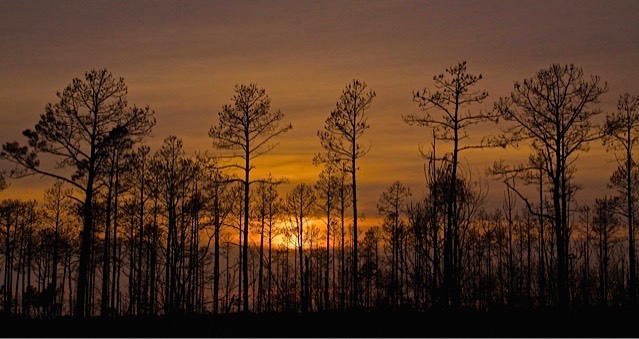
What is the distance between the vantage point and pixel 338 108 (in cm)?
2967

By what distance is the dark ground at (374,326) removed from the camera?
16.5 m

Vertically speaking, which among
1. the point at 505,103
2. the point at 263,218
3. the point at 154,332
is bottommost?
the point at 154,332

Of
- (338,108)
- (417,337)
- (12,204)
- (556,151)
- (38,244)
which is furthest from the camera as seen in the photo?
(38,244)

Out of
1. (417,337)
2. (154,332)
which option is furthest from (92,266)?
(417,337)

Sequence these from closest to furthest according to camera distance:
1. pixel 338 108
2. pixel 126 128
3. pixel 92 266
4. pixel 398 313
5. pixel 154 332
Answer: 1. pixel 154 332
2. pixel 398 313
3. pixel 126 128
4. pixel 338 108
5. pixel 92 266

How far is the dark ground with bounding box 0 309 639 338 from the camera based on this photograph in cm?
1648

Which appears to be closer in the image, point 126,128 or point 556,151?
point 556,151

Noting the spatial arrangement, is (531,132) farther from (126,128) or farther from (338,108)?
(126,128)

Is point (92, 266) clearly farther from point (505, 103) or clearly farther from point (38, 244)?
point (505, 103)

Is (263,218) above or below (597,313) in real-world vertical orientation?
above

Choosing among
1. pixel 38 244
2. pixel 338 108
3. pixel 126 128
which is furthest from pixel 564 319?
pixel 38 244

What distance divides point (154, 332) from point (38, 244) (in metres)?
37.5

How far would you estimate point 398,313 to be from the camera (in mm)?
19500

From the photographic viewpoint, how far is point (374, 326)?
1838cm
